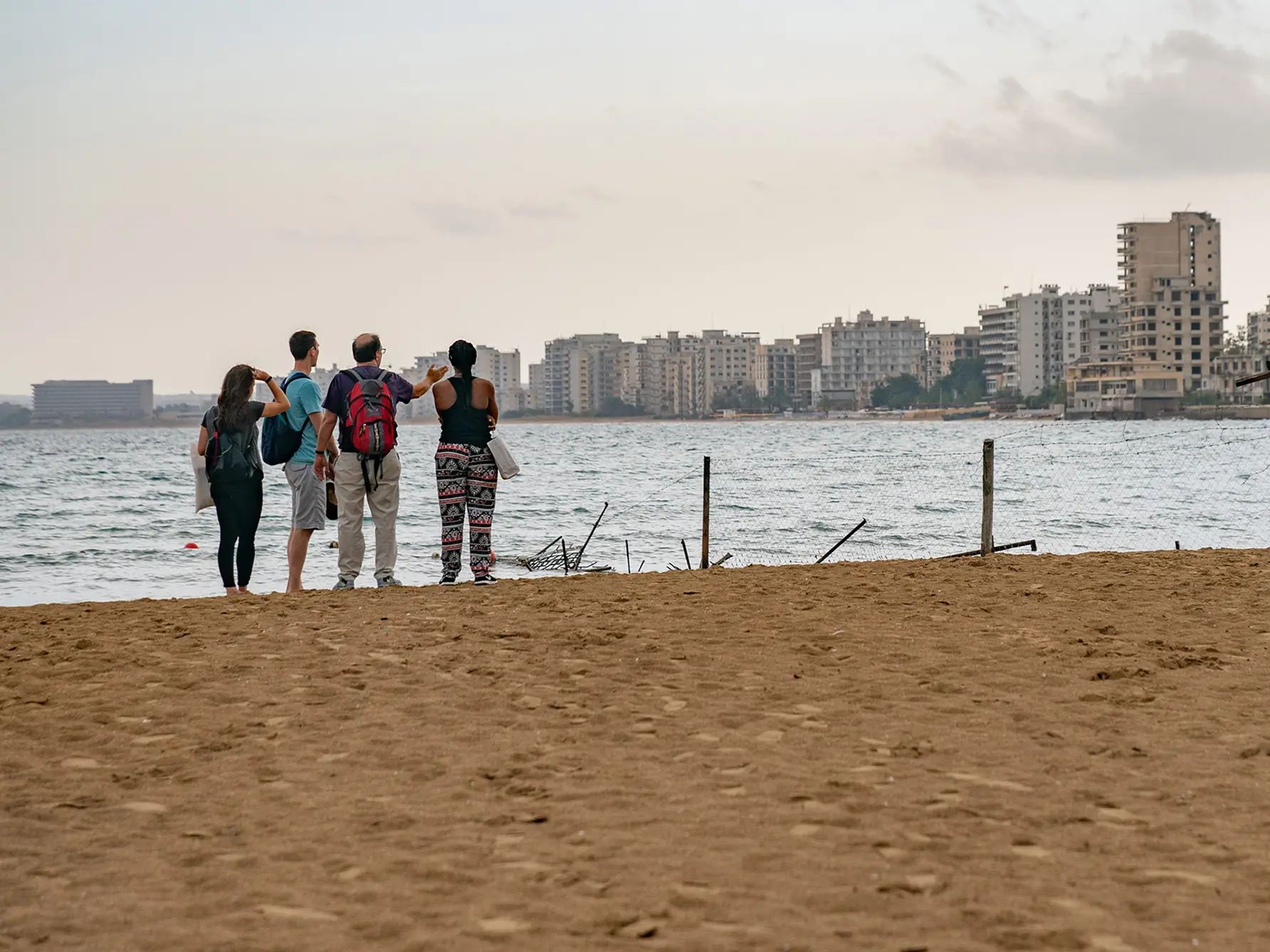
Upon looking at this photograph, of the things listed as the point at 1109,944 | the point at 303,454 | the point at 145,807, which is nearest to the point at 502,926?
the point at 1109,944

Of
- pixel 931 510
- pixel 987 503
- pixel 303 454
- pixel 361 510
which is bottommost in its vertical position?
pixel 931 510

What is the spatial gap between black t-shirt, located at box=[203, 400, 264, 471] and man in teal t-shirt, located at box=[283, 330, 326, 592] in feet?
0.88

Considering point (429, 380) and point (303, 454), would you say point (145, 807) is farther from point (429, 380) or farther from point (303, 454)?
point (429, 380)

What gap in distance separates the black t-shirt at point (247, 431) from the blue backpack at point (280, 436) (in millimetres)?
111

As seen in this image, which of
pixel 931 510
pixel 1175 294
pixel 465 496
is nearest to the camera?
pixel 465 496

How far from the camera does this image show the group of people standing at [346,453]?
9.80m

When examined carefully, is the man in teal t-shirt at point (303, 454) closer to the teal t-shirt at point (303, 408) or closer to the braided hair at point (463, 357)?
the teal t-shirt at point (303, 408)

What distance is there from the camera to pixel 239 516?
9836 mm

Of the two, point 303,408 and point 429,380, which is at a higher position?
point 429,380

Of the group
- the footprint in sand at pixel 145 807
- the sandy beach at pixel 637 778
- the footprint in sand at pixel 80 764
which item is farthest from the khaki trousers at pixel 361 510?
the footprint in sand at pixel 145 807

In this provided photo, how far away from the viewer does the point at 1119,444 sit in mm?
92688

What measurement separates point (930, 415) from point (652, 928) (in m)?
193

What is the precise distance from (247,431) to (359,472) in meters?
0.84

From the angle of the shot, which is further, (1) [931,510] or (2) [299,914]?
(1) [931,510]
